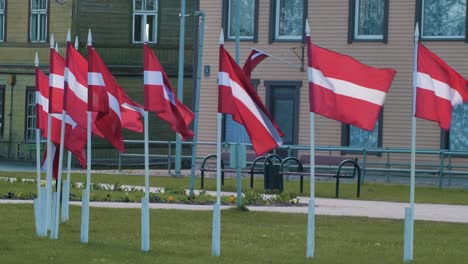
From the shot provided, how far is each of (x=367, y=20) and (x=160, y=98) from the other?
23.5m

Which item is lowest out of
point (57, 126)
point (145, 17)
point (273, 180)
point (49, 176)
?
point (273, 180)

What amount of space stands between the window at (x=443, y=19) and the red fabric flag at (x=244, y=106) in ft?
74.0

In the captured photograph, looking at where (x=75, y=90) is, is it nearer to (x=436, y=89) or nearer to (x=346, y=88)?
(x=346, y=88)

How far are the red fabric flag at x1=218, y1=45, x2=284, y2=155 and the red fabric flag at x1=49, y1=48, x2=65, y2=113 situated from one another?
9.53 ft

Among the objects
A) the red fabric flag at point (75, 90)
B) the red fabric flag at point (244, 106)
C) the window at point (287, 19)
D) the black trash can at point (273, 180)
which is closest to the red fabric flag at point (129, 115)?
the red fabric flag at point (75, 90)

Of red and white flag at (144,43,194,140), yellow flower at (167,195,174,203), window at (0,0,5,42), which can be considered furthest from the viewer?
window at (0,0,5,42)

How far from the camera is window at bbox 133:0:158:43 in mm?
47281

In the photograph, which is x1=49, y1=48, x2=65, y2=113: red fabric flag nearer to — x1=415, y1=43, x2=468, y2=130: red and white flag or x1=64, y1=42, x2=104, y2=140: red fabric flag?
x1=64, y1=42, x2=104, y2=140: red fabric flag

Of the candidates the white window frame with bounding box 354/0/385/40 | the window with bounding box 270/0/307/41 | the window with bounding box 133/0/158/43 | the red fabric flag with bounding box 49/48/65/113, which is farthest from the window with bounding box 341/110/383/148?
the red fabric flag with bounding box 49/48/65/113

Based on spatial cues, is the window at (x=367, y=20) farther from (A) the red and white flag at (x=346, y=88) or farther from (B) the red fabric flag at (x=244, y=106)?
(A) the red and white flag at (x=346, y=88)

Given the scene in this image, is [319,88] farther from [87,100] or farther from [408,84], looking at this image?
[408,84]

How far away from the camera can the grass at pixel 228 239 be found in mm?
15648

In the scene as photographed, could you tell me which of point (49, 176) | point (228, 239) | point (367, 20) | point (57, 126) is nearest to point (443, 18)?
point (367, 20)

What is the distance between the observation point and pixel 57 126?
18422mm
